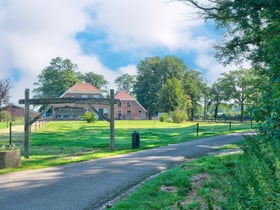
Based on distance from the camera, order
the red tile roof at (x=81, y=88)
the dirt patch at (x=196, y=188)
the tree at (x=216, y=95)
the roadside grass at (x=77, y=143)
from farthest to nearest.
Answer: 1. the tree at (x=216, y=95)
2. the red tile roof at (x=81, y=88)
3. the roadside grass at (x=77, y=143)
4. the dirt patch at (x=196, y=188)

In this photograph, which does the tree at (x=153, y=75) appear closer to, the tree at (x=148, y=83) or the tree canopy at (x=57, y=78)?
the tree at (x=148, y=83)

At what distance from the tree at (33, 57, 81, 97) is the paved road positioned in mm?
62730

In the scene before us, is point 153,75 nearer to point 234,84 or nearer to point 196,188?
point 234,84

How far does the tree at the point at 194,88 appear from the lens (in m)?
67.9

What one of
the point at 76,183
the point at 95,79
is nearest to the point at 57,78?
the point at 95,79

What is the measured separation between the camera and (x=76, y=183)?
7.18 meters

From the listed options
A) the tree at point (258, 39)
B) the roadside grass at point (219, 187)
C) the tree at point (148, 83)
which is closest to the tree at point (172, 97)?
the tree at point (148, 83)

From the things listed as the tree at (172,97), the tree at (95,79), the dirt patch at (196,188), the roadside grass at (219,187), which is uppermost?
the tree at (95,79)

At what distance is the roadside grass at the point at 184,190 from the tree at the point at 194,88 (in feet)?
196

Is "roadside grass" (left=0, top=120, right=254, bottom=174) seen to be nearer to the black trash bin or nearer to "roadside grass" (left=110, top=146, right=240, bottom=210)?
the black trash bin

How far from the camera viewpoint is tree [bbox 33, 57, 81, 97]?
7125cm

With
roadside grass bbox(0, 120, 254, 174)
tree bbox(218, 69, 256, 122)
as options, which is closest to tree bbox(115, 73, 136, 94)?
tree bbox(218, 69, 256, 122)

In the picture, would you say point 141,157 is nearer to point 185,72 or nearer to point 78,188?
point 78,188

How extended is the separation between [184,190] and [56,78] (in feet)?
231
